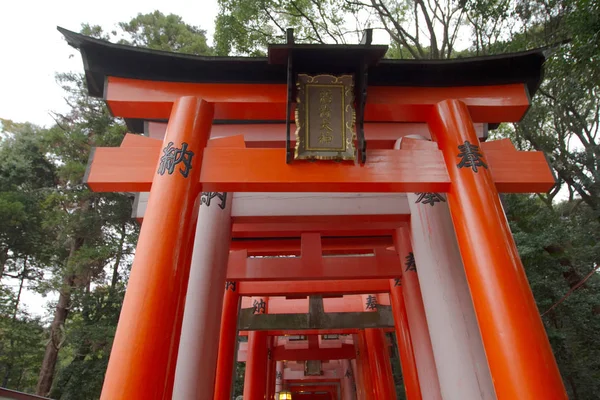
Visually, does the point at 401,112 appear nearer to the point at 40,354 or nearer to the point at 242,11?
the point at 242,11

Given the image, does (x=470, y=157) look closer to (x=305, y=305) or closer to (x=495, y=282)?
(x=495, y=282)

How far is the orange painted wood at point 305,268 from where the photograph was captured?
6.38m

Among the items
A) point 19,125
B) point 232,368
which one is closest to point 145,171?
point 232,368

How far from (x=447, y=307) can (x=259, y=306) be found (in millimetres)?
5629

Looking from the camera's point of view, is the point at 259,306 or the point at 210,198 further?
the point at 259,306

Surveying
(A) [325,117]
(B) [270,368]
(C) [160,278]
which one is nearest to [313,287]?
(A) [325,117]

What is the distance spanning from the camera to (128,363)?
8.61ft

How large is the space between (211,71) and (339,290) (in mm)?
5292

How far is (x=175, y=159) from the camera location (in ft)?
11.3

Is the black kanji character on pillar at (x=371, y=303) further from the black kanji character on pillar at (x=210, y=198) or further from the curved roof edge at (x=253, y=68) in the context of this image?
the curved roof edge at (x=253, y=68)

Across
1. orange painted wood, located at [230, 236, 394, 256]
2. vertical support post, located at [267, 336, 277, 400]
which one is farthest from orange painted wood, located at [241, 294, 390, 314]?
vertical support post, located at [267, 336, 277, 400]

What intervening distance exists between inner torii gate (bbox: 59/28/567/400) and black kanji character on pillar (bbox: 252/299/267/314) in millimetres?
4113

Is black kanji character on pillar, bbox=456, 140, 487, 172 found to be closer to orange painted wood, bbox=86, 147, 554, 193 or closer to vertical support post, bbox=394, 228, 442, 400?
orange painted wood, bbox=86, 147, 554, 193

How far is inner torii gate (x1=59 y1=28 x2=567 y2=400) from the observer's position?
2863 millimetres
